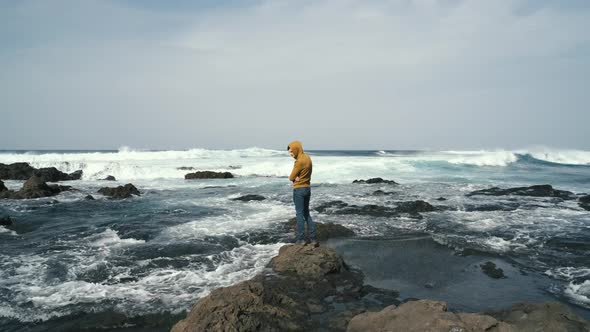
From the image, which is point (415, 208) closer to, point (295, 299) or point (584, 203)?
point (584, 203)

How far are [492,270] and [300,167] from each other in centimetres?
377

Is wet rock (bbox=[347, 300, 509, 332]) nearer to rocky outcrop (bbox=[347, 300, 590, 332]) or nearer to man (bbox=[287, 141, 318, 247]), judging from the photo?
rocky outcrop (bbox=[347, 300, 590, 332])

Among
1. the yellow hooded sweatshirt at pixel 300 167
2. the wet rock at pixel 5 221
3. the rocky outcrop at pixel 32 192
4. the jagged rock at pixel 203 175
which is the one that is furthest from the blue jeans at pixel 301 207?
the jagged rock at pixel 203 175

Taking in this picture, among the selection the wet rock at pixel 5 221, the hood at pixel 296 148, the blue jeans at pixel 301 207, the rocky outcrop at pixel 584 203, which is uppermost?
the hood at pixel 296 148

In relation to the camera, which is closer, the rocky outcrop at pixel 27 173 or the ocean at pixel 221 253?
the ocean at pixel 221 253

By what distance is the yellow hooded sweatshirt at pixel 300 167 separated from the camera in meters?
6.87

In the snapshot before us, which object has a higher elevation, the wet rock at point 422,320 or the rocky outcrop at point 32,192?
the wet rock at point 422,320

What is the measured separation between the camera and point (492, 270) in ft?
20.8

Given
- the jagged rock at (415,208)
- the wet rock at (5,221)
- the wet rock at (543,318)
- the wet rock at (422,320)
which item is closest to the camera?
the wet rock at (422,320)

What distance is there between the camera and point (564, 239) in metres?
8.67

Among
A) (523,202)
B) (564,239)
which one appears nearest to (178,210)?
(564,239)

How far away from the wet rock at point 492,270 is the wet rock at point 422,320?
9.43 feet

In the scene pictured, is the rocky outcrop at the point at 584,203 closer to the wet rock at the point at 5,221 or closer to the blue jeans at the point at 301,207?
the blue jeans at the point at 301,207

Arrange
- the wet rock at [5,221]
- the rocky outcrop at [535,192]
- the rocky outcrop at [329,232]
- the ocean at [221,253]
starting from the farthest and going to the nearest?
the rocky outcrop at [535,192]
the wet rock at [5,221]
the rocky outcrop at [329,232]
the ocean at [221,253]
